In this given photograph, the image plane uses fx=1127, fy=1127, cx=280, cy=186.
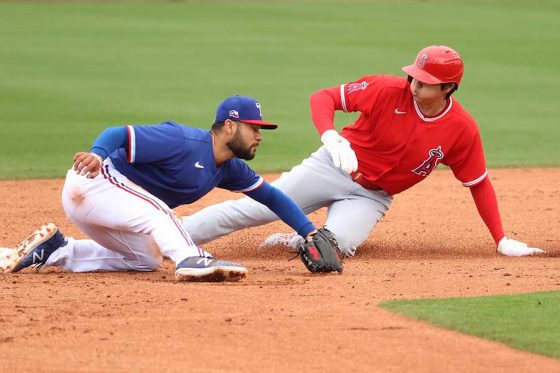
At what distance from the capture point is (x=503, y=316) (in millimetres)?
5332

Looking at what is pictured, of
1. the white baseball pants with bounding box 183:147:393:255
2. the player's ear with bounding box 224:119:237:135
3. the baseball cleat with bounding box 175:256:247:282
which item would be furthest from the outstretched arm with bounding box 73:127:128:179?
the white baseball pants with bounding box 183:147:393:255

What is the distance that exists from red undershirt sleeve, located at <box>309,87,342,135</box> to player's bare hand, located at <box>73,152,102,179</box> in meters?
1.67

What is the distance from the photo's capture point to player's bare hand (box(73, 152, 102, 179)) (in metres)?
5.87

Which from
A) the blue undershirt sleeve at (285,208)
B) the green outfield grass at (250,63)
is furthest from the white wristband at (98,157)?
the green outfield grass at (250,63)

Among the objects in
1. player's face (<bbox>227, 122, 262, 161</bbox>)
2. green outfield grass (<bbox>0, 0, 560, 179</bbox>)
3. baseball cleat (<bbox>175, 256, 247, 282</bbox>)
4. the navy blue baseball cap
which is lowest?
green outfield grass (<bbox>0, 0, 560, 179</bbox>)

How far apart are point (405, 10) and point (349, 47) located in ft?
16.0

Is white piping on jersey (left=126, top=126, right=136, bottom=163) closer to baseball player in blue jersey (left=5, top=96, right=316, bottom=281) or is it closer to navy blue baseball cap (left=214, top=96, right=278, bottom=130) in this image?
baseball player in blue jersey (left=5, top=96, right=316, bottom=281)

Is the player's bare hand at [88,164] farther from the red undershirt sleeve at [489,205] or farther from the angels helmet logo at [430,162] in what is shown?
the red undershirt sleeve at [489,205]

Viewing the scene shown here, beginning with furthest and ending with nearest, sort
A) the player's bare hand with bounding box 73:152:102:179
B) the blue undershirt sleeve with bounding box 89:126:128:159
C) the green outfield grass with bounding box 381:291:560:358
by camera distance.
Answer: the blue undershirt sleeve with bounding box 89:126:128:159, the player's bare hand with bounding box 73:152:102:179, the green outfield grass with bounding box 381:291:560:358

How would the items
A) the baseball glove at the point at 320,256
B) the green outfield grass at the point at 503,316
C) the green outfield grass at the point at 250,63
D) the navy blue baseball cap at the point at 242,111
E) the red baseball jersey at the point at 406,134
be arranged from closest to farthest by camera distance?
the green outfield grass at the point at 503,316 → the navy blue baseball cap at the point at 242,111 → the baseball glove at the point at 320,256 → the red baseball jersey at the point at 406,134 → the green outfield grass at the point at 250,63

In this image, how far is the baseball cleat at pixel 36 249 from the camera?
6.46 meters

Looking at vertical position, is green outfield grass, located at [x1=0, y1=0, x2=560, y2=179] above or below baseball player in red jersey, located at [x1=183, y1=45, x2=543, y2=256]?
below

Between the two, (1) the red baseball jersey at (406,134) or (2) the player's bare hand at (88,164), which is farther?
(1) the red baseball jersey at (406,134)

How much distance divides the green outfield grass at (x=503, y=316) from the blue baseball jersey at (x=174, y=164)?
145 centimetres
